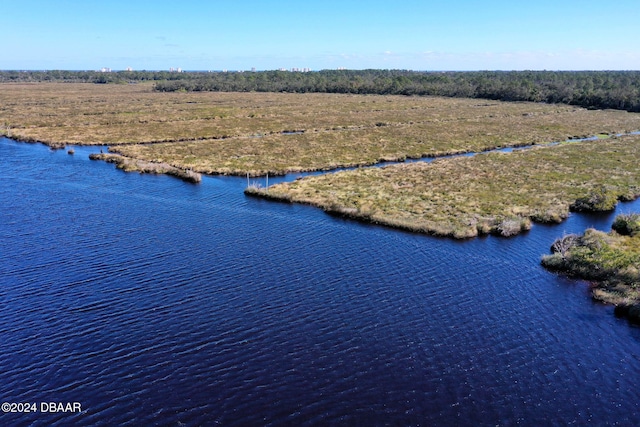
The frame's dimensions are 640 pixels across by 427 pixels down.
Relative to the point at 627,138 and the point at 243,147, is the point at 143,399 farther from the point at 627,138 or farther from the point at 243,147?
the point at 627,138

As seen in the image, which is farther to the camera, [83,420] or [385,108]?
[385,108]

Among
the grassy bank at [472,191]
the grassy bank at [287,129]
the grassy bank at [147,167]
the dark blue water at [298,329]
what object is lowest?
the dark blue water at [298,329]

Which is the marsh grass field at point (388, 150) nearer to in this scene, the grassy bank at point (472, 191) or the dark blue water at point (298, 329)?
the grassy bank at point (472, 191)

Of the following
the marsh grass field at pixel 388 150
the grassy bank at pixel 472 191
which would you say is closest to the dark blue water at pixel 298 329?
the grassy bank at pixel 472 191

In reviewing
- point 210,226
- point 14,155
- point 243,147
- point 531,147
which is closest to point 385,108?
point 531,147

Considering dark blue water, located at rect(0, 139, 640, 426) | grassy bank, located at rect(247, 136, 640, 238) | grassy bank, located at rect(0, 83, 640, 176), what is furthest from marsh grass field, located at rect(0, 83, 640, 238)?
dark blue water, located at rect(0, 139, 640, 426)

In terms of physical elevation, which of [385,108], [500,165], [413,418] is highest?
[385,108]

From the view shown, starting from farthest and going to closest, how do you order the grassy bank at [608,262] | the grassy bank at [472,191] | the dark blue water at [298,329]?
1. the grassy bank at [472,191]
2. the grassy bank at [608,262]
3. the dark blue water at [298,329]
